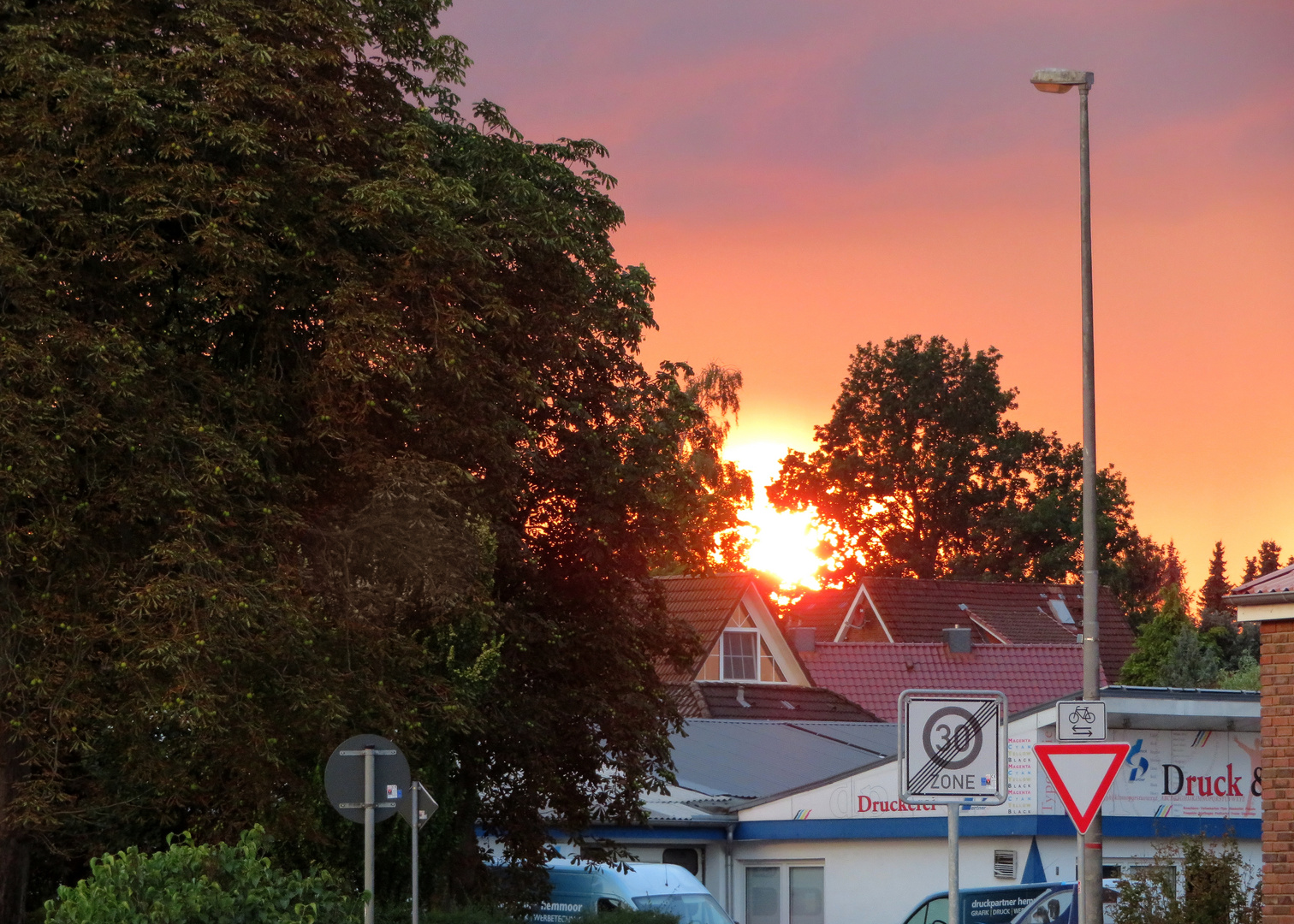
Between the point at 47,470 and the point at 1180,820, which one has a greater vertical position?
the point at 47,470

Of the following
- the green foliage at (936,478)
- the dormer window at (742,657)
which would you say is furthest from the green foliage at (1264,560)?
the dormer window at (742,657)

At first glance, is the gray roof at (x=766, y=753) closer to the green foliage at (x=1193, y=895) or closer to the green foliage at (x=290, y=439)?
the green foliage at (x=290, y=439)

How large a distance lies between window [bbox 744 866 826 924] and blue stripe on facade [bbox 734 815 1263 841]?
70 centimetres

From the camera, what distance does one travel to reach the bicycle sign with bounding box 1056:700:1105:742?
1508cm

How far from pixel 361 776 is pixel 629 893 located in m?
9.81

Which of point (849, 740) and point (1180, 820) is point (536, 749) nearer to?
point (1180, 820)

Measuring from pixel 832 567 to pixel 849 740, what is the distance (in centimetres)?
4457

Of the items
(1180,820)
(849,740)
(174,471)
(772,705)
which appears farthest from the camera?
(772,705)

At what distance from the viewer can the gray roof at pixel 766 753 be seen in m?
33.5

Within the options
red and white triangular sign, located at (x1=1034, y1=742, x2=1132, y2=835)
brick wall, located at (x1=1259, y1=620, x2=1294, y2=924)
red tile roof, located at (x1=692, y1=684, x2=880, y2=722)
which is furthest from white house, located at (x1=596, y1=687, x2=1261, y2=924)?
red and white triangular sign, located at (x1=1034, y1=742, x2=1132, y2=835)

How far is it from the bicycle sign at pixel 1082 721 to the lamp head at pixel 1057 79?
7835 millimetres

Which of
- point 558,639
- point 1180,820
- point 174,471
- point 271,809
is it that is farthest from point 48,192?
point 1180,820

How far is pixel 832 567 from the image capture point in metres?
84.2

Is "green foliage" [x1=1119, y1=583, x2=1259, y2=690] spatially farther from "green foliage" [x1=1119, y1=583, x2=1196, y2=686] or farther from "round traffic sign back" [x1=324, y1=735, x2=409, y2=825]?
"round traffic sign back" [x1=324, y1=735, x2=409, y2=825]
